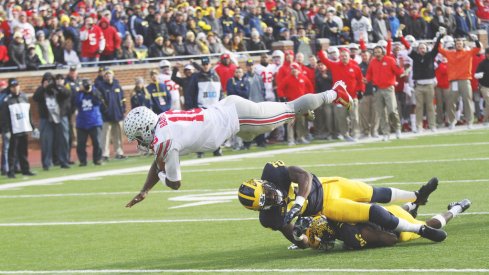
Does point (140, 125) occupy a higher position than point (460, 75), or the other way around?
point (140, 125)

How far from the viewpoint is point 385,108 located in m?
23.2

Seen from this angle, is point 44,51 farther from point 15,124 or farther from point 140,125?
point 140,125

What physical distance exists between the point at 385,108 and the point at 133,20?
701 cm

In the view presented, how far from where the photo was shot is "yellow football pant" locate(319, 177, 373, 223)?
32.4 feet

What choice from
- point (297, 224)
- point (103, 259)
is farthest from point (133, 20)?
point (297, 224)

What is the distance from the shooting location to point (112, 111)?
2303 centimetres

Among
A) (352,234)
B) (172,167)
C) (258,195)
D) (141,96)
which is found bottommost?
(352,234)

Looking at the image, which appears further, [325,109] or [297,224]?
[325,109]

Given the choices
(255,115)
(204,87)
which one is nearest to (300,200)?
(255,115)

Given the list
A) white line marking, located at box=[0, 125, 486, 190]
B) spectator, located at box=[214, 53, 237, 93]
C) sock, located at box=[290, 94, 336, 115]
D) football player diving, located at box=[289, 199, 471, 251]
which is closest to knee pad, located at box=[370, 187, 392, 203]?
football player diving, located at box=[289, 199, 471, 251]

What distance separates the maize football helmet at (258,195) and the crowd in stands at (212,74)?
10950mm

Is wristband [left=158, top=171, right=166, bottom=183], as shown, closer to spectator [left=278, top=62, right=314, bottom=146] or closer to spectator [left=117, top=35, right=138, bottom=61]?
spectator [left=278, top=62, right=314, bottom=146]

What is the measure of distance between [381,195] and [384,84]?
12618 millimetres

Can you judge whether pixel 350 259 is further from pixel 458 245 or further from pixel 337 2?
pixel 337 2
